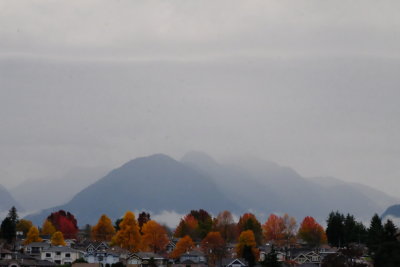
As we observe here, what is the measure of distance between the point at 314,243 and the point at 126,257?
152 feet

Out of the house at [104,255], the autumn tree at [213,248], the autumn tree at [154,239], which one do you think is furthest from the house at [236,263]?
the autumn tree at [154,239]

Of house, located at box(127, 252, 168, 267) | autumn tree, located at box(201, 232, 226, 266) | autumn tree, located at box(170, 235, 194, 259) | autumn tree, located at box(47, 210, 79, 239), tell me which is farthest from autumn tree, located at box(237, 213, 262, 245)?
autumn tree, located at box(47, 210, 79, 239)

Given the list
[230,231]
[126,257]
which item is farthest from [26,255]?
[230,231]

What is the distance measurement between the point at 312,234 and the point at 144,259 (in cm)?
4912

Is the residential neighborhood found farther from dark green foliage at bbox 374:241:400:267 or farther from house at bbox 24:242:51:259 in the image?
dark green foliage at bbox 374:241:400:267

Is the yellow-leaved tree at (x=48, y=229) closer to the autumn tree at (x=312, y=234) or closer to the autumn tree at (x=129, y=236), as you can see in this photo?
the autumn tree at (x=129, y=236)

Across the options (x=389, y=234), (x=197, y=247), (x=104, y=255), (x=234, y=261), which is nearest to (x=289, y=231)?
(x=197, y=247)

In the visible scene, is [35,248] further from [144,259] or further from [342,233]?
[342,233]

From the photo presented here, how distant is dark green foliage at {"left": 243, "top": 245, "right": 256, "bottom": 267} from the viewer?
412 ft

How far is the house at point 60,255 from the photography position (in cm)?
13425

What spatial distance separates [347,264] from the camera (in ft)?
349

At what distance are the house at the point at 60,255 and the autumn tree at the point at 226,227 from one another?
3421 cm

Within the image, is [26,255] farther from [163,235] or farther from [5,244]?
[163,235]

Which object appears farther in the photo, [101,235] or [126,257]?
[101,235]
